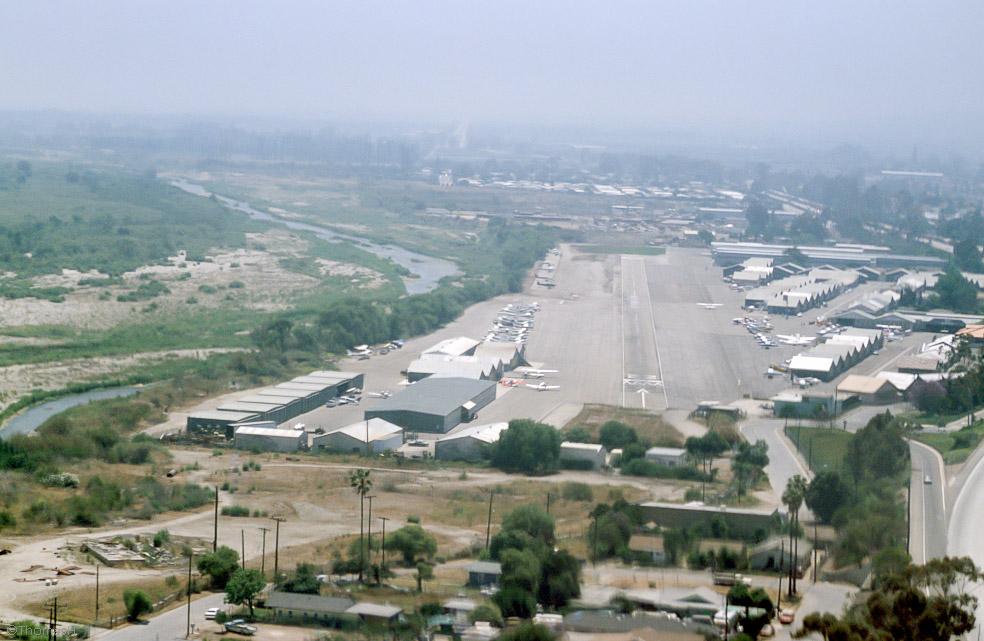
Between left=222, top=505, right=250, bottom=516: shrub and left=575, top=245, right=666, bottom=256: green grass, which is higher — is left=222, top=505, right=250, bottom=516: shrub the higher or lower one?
A: the lower one

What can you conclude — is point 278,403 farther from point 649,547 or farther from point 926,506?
point 926,506

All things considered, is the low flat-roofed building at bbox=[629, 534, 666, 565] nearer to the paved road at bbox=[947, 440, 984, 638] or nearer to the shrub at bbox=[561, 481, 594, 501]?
the shrub at bbox=[561, 481, 594, 501]

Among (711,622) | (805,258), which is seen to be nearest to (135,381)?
(711,622)

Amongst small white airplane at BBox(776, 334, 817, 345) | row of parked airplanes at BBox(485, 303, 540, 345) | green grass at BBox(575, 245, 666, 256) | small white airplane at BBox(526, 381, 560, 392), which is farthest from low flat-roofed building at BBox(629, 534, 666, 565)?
green grass at BBox(575, 245, 666, 256)

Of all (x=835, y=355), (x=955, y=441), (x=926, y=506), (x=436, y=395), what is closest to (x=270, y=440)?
(x=436, y=395)

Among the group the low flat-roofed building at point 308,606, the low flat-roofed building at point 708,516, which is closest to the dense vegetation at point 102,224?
the low flat-roofed building at point 708,516

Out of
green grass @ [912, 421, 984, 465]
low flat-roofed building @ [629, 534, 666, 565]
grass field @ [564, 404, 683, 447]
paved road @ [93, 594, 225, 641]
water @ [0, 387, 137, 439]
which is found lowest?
water @ [0, 387, 137, 439]
